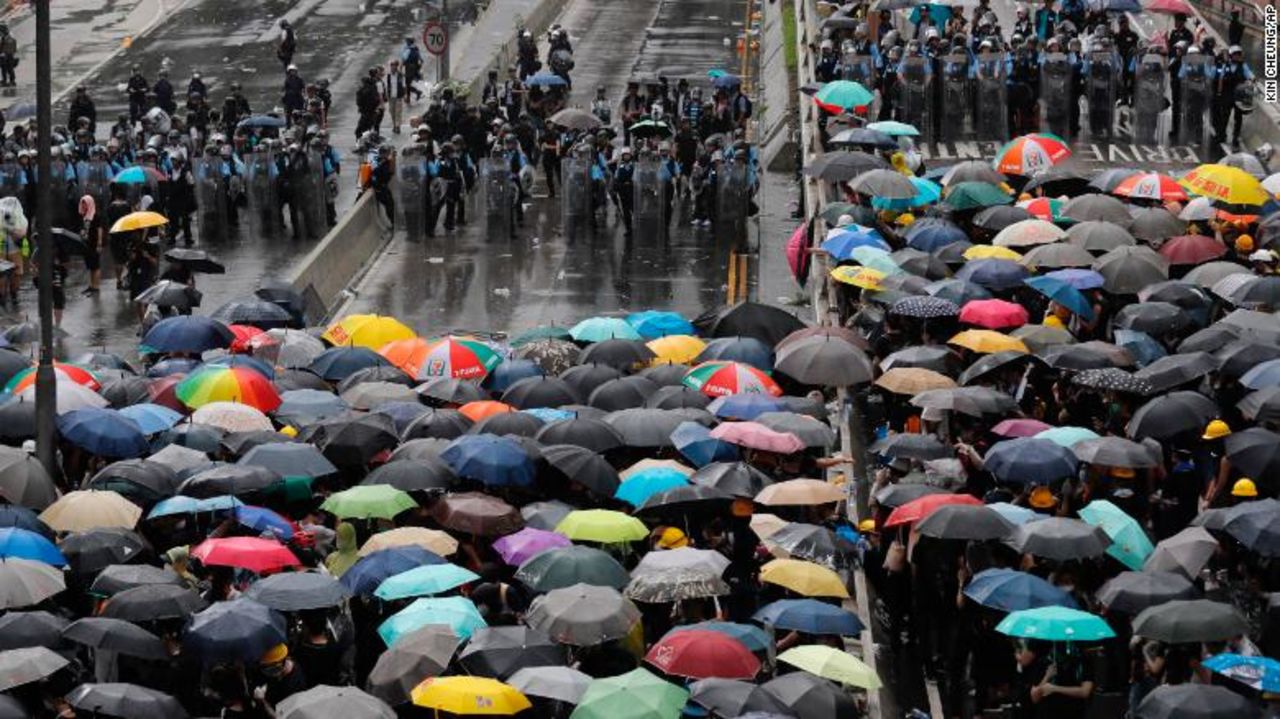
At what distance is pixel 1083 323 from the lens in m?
27.1

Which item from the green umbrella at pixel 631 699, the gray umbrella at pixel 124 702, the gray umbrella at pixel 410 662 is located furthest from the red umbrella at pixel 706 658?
the gray umbrella at pixel 124 702

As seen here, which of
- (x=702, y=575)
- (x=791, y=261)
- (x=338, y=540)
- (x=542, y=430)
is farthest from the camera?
(x=791, y=261)

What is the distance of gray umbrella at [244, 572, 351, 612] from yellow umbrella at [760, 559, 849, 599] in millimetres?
3090

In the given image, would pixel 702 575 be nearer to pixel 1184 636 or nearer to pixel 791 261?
pixel 1184 636

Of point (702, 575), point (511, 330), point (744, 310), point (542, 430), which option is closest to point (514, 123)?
point (511, 330)

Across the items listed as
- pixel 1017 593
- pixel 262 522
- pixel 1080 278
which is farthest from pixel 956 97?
pixel 1017 593

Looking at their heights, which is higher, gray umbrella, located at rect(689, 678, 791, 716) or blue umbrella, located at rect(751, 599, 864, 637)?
gray umbrella, located at rect(689, 678, 791, 716)

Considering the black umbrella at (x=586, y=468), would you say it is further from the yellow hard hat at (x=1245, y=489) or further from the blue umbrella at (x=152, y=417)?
the yellow hard hat at (x=1245, y=489)

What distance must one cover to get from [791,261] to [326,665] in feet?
53.5

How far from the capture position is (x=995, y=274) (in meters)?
Result: 27.3

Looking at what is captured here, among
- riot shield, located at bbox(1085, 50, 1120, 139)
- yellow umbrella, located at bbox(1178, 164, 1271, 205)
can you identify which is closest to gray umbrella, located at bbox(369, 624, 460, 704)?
yellow umbrella, located at bbox(1178, 164, 1271, 205)

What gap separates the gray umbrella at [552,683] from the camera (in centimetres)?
1648

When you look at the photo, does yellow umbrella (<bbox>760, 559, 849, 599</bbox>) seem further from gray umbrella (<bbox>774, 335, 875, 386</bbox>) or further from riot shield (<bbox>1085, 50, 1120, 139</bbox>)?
riot shield (<bbox>1085, 50, 1120, 139</bbox>)

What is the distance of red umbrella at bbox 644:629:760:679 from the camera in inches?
661
